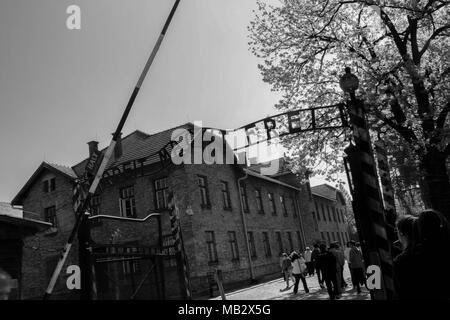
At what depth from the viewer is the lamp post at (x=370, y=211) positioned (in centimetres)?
655

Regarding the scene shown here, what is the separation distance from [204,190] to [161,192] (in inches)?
108

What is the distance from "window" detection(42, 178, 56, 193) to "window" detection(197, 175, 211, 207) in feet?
35.5

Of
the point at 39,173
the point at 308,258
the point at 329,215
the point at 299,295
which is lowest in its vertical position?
the point at 299,295

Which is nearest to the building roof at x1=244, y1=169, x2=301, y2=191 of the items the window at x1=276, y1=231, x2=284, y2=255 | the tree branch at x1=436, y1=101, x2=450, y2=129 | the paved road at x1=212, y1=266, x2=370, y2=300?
the window at x1=276, y1=231, x2=284, y2=255

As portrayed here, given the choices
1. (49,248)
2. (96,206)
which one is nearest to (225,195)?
(96,206)

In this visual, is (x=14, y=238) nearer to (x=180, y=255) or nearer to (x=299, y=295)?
(x=180, y=255)

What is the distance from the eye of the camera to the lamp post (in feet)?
21.5

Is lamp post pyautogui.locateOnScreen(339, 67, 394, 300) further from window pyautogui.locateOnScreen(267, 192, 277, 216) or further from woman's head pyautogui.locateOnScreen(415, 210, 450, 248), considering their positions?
window pyautogui.locateOnScreen(267, 192, 277, 216)

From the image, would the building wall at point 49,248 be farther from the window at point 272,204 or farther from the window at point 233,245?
the window at point 272,204

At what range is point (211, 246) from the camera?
2266 cm

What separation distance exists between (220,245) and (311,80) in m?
11.2

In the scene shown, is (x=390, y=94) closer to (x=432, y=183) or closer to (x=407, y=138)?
(x=407, y=138)

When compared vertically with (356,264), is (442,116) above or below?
above

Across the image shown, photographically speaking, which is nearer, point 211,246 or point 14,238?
point 14,238
